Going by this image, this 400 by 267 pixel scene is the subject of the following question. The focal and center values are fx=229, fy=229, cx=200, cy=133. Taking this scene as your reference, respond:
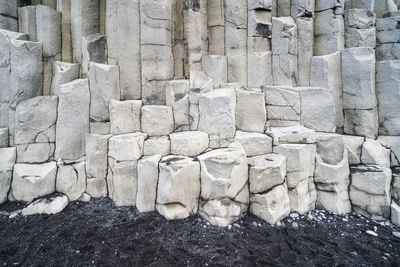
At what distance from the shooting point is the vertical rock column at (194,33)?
4.34 m

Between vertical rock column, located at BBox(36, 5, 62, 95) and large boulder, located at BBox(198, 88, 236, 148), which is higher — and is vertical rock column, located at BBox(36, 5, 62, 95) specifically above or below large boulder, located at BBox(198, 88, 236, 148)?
above

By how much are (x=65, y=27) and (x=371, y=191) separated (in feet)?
20.1

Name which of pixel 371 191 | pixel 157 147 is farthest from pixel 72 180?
pixel 371 191

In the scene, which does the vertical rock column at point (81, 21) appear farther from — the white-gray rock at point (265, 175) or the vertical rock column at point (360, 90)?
the vertical rock column at point (360, 90)

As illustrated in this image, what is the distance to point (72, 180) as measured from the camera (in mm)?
3908

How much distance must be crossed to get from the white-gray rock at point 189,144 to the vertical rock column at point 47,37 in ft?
8.65

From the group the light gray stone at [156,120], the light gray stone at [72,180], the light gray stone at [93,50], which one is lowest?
the light gray stone at [72,180]

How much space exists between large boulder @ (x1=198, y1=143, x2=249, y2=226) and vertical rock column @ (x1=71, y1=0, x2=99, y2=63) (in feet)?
10.6

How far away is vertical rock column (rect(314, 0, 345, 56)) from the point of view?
445 cm

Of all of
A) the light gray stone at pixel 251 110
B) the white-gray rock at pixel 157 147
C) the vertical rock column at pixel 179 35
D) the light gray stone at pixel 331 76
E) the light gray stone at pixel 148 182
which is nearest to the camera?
the light gray stone at pixel 148 182

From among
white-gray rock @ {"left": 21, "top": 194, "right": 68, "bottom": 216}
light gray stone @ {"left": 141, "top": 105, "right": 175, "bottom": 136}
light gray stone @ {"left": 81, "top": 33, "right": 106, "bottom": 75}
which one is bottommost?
white-gray rock @ {"left": 21, "top": 194, "right": 68, "bottom": 216}

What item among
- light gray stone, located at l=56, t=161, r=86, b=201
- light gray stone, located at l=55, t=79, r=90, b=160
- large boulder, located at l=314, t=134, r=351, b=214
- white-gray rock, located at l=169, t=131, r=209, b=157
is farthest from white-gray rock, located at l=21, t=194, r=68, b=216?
large boulder, located at l=314, t=134, r=351, b=214

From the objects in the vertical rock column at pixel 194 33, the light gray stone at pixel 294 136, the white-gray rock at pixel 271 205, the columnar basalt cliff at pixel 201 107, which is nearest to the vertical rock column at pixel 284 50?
the columnar basalt cliff at pixel 201 107

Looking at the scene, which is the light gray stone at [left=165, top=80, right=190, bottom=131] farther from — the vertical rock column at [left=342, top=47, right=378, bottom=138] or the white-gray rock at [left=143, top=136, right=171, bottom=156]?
the vertical rock column at [left=342, top=47, right=378, bottom=138]
